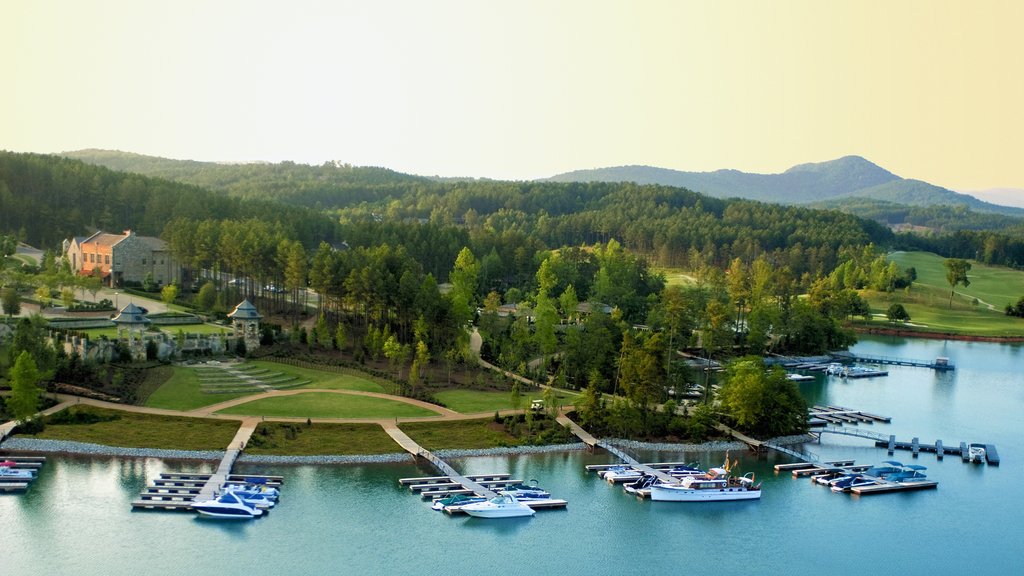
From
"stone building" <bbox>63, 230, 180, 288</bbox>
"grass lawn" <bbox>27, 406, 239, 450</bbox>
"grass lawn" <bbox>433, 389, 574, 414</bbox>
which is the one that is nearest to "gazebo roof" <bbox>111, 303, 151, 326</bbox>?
"grass lawn" <bbox>27, 406, 239, 450</bbox>

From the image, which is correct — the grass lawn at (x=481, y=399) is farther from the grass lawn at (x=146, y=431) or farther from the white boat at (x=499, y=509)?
the grass lawn at (x=146, y=431)

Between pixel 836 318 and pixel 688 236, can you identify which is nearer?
pixel 836 318

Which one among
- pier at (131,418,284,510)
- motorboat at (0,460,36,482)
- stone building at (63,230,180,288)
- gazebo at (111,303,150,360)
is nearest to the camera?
pier at (131,418,284,510)

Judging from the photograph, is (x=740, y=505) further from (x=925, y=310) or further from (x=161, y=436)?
(x=925, y=310)

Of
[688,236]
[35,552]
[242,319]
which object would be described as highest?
[688,236]

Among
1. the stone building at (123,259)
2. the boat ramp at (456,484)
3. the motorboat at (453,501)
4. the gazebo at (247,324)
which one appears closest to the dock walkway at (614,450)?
the boat ramp at (456,484)

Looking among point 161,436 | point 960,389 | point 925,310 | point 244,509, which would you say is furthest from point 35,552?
point 925,310

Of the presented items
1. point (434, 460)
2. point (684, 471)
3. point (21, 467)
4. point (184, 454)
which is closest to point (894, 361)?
point (684, 471)

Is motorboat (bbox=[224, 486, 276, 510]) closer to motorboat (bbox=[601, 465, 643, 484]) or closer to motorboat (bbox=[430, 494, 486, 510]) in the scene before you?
motorboat (bbox=[430, 494, 486, 510])
